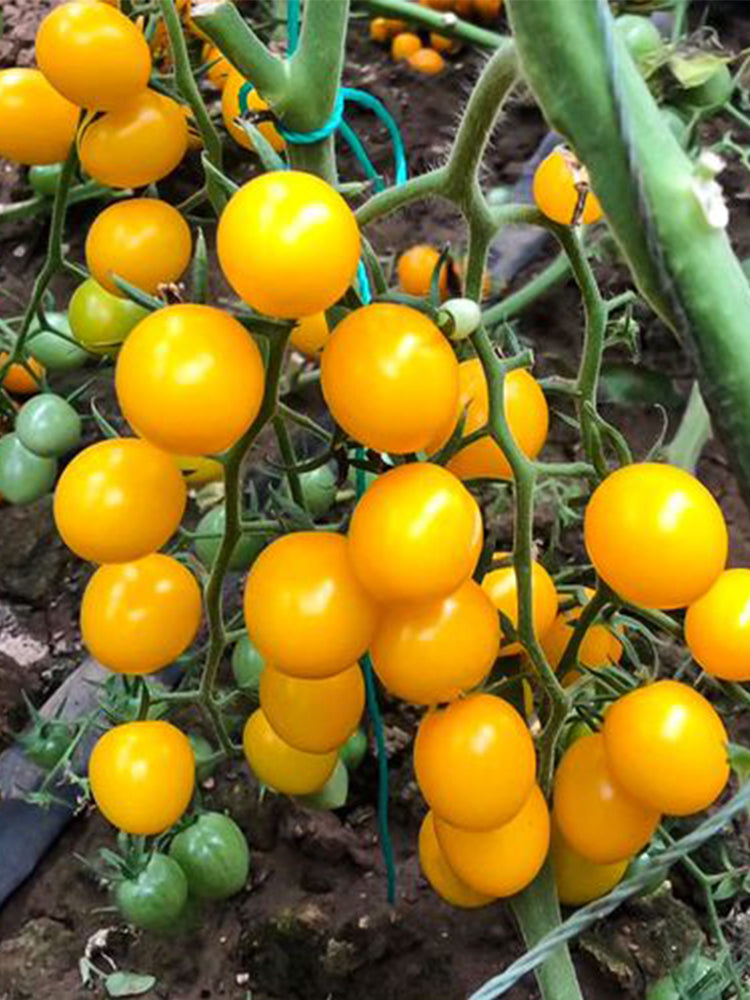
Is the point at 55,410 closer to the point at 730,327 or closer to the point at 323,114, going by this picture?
the point at 323,114

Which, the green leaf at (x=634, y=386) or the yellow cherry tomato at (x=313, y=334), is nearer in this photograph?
the yellow cherry tomato at (x=313, y=334)

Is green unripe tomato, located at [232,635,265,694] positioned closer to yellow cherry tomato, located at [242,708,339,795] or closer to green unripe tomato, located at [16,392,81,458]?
yellow cherry tomato, located at [242,708,339,795]

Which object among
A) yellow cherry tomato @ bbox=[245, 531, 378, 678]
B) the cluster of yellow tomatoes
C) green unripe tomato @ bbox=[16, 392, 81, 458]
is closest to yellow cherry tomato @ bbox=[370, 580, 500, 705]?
yellow cherry tomato @ bbox=[245, 531, 378, 678]

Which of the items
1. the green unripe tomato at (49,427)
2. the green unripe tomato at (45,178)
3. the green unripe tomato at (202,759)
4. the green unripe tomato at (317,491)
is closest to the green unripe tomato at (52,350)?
the green unripe tomato at (49,427)

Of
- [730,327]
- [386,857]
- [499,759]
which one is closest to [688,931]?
[386,857]

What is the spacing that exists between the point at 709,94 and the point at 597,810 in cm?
92

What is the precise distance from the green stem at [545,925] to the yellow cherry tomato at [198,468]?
0.36 metres

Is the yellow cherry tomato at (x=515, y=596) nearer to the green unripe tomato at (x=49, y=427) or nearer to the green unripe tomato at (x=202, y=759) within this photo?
the green unripe tomato at (x=202, y=759)

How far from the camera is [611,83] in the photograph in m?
0.48

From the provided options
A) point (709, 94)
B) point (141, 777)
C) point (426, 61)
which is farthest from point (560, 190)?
point (426, 61)

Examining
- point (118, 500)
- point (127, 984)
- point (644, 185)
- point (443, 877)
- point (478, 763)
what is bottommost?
point (127, 984)

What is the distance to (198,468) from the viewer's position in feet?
2.92

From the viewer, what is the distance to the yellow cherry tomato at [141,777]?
2.73 ft

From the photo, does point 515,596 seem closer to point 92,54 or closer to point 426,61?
point 92,54
